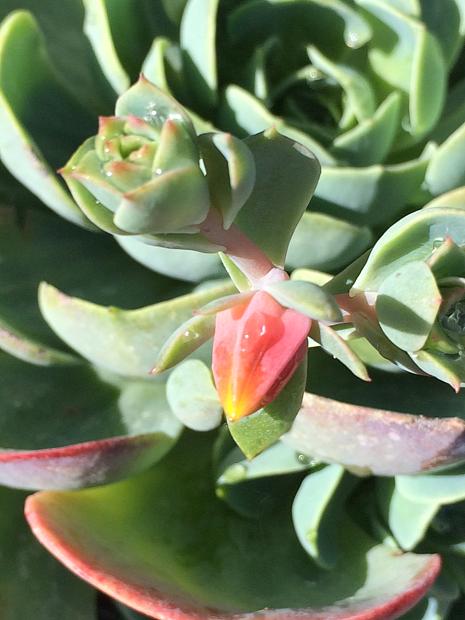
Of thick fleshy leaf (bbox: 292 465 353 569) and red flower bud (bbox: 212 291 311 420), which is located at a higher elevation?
red flower bud (bbox: 212 291 311 420)

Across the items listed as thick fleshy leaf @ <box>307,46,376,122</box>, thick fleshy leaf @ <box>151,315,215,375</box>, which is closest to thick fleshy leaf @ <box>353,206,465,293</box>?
thick fleshy leaf @ <box>151,315,215,375</box>

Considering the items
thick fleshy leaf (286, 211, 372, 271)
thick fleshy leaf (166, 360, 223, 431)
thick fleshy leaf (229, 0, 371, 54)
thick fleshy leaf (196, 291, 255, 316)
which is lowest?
thick fleshy leaf (166, 360, 223, 431)

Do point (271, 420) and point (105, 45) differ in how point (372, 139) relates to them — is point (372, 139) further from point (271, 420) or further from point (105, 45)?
point (271, 420)

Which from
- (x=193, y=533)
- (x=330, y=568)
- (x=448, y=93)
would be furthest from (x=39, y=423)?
(x=448, y=93)

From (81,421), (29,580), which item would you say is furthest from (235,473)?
(29,580)

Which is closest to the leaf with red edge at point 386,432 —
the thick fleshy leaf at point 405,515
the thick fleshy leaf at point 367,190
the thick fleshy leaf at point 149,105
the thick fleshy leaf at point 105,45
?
the thick fleshy leaf at point 405,515

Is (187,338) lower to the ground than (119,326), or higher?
higher

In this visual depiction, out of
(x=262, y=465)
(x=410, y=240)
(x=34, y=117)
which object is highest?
(x=410, y=240)

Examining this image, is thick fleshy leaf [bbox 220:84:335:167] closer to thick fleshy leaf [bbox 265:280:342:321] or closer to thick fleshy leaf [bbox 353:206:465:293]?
thick fleshy leaf [bbox 353:206:465:293]
